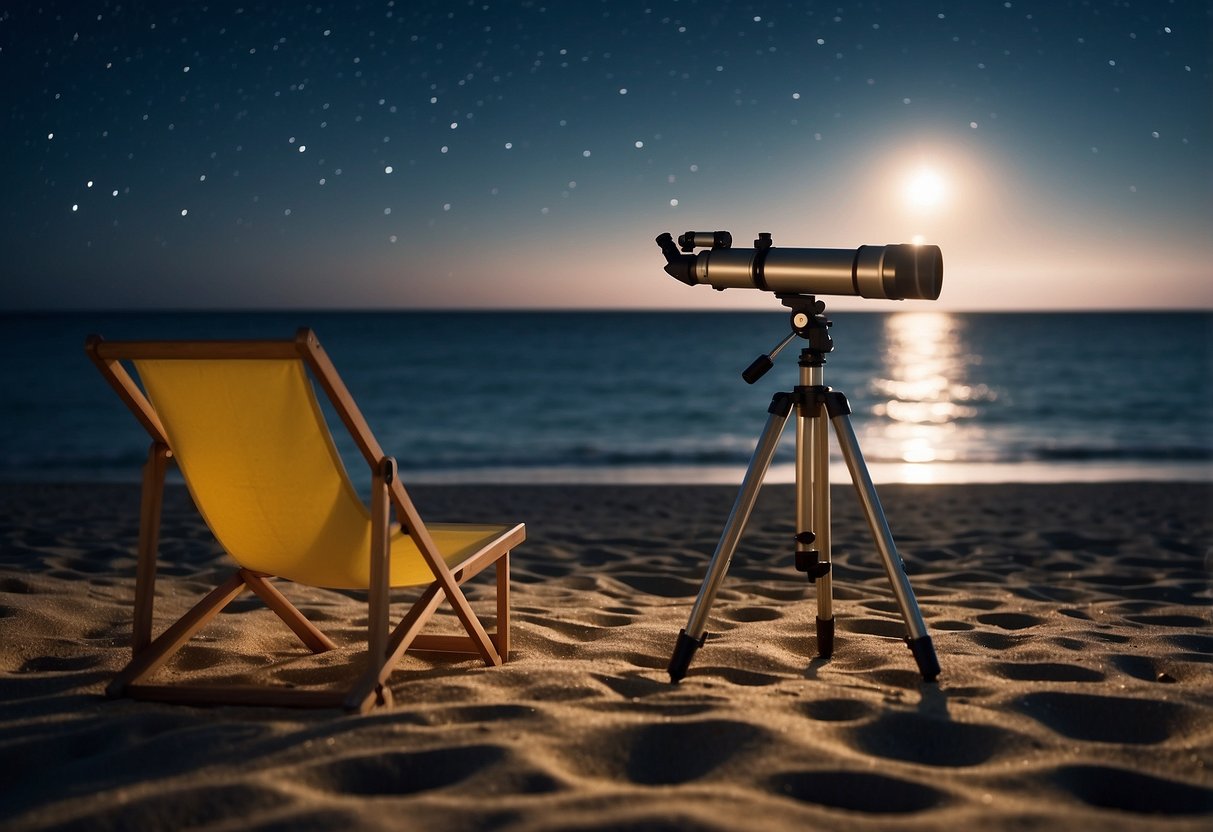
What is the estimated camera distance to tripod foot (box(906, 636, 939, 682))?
2.44 metres

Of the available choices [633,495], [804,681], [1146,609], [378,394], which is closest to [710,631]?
[804,681]

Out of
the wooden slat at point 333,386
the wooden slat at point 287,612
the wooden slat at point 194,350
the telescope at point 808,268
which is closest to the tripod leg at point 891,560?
the telescope at point 808,268

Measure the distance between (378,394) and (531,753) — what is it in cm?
2368

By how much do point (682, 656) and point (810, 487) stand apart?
1.91 feet

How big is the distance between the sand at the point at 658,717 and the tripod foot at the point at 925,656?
0.19ft

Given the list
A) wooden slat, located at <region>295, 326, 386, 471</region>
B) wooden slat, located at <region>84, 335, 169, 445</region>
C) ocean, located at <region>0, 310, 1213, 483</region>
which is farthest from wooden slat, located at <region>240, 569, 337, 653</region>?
ocean, located at <region>0, 310, 1213, 483</region>

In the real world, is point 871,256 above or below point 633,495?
above

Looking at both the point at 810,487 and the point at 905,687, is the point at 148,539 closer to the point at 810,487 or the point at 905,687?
the point at 810,487

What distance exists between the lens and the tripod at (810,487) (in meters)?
2.44

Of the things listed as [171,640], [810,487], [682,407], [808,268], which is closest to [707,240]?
[808,268]

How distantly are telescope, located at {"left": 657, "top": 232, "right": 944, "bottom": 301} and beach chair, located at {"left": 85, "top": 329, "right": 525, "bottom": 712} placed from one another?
0.98 meters

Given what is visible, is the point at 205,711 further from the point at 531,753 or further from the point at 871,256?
the point at 871,256

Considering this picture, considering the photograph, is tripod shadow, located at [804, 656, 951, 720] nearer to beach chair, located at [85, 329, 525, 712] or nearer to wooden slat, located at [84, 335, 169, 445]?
beach chair, located at [85, 329, 525, 712]

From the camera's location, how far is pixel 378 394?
24.8 meters
